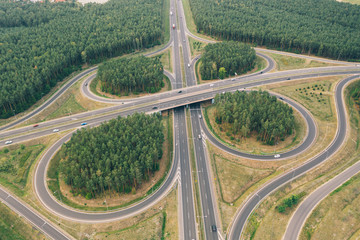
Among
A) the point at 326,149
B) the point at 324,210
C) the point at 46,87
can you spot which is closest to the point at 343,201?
the point at 324,210

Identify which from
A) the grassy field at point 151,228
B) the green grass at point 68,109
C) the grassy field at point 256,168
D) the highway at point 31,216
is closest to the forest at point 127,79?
the green grass at point 68,109

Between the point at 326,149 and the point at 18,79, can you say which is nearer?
the point at 326,149

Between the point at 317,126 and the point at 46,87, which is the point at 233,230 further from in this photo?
the point at 46,87

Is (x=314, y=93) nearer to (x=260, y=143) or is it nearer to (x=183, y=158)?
(x=260, y=143)

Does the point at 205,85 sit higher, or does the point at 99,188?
the point at 205,85

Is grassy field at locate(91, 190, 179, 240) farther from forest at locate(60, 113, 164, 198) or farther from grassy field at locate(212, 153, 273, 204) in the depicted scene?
grassy field at locate(212, 153, 273, 204)

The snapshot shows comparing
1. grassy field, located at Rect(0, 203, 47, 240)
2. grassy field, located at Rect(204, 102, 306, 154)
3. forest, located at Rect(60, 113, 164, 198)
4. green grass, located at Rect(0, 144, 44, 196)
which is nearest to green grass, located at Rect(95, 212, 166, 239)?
forest, located at Rect(60, 113, 164, 198)
